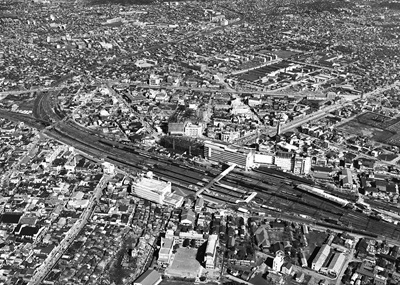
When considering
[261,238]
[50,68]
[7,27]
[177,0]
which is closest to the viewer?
[261,238]

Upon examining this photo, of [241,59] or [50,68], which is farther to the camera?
[241,59]

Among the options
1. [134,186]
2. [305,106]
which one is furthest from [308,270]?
[305,106]

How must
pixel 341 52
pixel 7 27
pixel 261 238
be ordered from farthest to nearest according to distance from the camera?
1. pixel 7 27
2. pixel 341 52
3. pixel 261 238

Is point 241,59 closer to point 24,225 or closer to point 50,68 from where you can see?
point 50,68

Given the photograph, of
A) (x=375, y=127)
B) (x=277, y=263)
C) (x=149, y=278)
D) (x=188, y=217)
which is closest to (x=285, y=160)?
(x=188, y=217)

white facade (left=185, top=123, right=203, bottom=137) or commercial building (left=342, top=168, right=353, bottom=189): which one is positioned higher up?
white facade (left=185, top=123, right=203, bottom=137)

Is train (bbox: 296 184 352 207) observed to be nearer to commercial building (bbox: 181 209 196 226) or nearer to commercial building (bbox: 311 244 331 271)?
commercial building (bbox: 311 244 331 271)

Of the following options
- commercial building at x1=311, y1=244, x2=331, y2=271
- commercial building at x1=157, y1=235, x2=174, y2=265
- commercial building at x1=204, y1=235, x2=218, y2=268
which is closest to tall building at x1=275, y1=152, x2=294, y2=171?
commercial building at x1=311, y1=244, x2=331, y2=271
